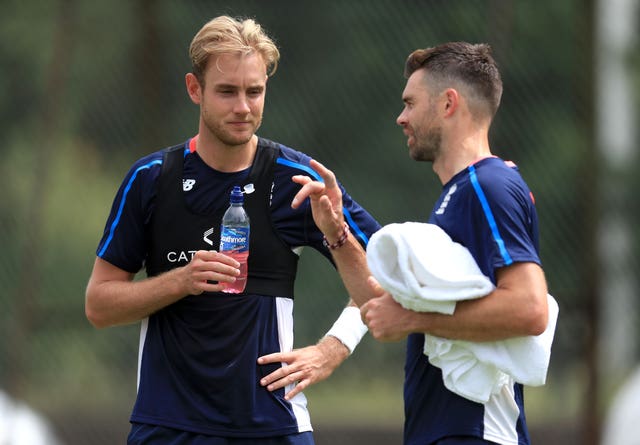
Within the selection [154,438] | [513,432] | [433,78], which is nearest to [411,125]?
[433,78]

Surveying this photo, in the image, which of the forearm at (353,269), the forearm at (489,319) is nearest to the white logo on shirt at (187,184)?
the forearm at (353,269)

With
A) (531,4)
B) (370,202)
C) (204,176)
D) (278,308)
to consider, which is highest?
(531,4)

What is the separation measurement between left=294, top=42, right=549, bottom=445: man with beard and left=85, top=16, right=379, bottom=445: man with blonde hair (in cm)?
29

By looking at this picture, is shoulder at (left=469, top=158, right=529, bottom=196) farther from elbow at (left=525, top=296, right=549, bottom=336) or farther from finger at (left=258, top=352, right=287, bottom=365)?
finger at (left=258, top=352, right=287, bottom=365)

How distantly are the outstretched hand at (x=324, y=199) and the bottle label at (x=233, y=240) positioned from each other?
0.23 meters

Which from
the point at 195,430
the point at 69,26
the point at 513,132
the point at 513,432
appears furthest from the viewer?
the point at 69,26

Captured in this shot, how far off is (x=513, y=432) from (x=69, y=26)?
5.99m

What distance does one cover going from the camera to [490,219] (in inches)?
160

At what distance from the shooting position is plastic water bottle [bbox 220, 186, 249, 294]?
442cm

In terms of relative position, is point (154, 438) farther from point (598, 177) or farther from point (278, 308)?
point (598, 177)

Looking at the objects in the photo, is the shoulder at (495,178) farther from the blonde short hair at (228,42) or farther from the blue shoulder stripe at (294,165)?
the blonde short hair at (228,42)

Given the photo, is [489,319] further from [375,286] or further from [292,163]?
[292,163]

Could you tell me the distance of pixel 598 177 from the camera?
8.23 metres

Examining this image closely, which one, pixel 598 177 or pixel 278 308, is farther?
pixel 598 177
